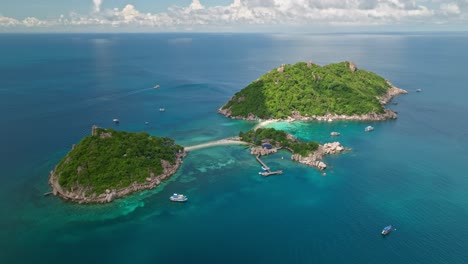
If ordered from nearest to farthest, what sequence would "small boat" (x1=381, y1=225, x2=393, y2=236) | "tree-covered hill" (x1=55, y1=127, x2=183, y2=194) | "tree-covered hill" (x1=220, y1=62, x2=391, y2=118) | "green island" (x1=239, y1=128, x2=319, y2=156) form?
"small boat" (x1=381, y1=225, x2=393, y2=236) < "tree-covered hill" (x1=55, y1=127, x2=183, y2=194) < "green island" (x1=239, y1=128, x2=319, y2=156) < "tree-covered hill" (x1=220, y1=62, x2=391, y2=118)

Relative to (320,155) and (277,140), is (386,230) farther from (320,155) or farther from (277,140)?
(277,140)

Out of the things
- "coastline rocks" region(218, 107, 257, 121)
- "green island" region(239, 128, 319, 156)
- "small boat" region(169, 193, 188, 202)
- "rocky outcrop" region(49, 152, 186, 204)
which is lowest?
"small boat" region(169, 193, 188, 202)

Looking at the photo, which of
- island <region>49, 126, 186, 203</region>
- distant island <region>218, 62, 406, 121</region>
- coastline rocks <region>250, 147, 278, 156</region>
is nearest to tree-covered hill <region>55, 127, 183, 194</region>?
island <region>49, 126, 186, 203</region>

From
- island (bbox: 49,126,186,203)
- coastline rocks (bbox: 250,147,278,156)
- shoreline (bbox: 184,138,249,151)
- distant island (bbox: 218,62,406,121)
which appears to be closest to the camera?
island (bbox: 49,126,186,203)

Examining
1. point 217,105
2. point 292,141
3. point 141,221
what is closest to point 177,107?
point 217,105

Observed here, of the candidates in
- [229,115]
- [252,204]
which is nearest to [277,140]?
[252,204]

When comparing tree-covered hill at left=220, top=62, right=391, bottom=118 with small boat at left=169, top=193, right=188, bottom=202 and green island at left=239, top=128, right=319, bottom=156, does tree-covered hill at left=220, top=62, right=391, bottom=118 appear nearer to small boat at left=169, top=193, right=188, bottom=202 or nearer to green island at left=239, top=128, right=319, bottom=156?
green island at left=239, top=128, right=319, bottom=156
